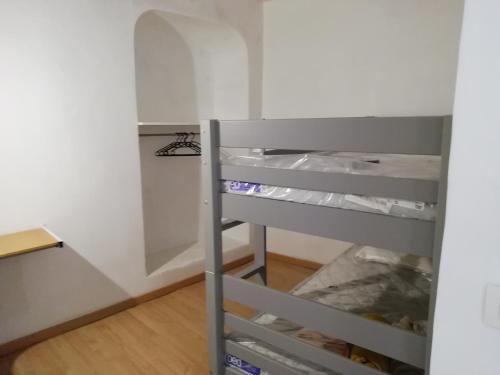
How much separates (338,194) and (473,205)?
38 cm

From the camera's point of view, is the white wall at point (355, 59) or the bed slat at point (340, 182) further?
the white wall at point (355, 59)

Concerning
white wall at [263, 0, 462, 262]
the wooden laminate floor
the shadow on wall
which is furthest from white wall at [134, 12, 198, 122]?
the wooden laminate floor

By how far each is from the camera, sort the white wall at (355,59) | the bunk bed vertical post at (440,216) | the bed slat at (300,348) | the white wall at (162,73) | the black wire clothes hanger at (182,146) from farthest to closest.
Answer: the black wire clothes hanger at (182,146)
the white wall at (162,73)
the white wall at (355,59)
the bed slat at (300,348)
the bunk bed vertical post at (440,216)

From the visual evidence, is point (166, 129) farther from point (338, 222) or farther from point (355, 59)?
point (338, 222)

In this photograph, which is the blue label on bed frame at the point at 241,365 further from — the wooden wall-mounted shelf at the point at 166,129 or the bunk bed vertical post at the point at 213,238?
the wooden wall-mounted shelf at the point at 166,129

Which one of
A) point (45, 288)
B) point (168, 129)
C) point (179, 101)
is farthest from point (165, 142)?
point (45, 288)

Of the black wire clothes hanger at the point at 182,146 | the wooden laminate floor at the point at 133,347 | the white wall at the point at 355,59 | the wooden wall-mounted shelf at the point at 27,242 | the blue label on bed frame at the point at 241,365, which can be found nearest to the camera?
the blue label on bed frame at the point at 241,365

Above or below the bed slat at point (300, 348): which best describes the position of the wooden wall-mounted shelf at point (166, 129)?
above

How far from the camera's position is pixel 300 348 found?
1216 mm

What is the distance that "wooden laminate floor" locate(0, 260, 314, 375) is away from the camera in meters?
1.91

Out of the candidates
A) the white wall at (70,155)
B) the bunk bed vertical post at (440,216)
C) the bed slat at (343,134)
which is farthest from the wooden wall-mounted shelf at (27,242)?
the bunk bed vertical post at (440,216)

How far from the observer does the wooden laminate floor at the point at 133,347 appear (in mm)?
1914

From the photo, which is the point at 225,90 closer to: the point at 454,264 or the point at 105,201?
the point at 105,201

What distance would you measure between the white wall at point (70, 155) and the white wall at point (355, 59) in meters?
0.99
